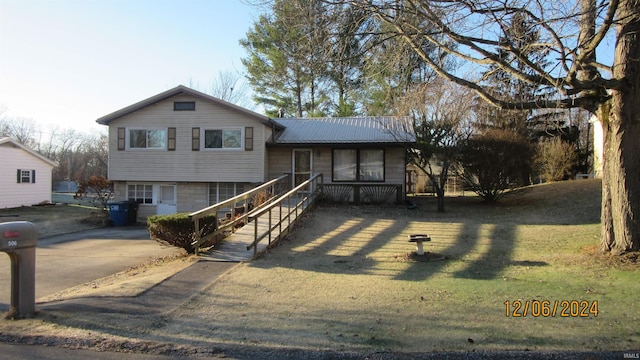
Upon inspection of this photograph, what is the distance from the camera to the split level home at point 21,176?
2570 cm

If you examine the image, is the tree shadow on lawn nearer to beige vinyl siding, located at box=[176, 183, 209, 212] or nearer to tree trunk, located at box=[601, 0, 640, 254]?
tree trunk, located at box=[601, 0, 640, 254]

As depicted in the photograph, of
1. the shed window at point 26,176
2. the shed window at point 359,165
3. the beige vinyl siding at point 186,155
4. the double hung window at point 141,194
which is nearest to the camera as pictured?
the beige vinyl siding at point 186,155

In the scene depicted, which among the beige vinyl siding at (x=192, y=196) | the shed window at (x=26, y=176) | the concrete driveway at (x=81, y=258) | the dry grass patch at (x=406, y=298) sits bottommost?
the concrete driveway at (x=81, y=258)

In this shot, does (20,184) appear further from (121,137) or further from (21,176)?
(121,137)

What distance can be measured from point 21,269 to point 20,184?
26.3m

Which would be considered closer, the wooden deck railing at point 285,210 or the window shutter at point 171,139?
the wooden deck railing at point 285,210

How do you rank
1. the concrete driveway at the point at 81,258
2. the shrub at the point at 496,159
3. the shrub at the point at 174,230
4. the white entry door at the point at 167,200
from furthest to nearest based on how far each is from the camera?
the white entry door at the point at 167,200
the shrub at the point at 496,159
the shrub at the point at 174,230
the concrete driveway at the point at 81,258

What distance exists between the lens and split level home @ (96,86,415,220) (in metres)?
19.4

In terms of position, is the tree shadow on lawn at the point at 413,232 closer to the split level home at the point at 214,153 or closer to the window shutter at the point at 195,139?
the split level home at the point at 214,153

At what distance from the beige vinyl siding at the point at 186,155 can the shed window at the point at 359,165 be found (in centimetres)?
355

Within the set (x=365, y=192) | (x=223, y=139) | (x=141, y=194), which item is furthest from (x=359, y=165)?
(x=141, y=194)

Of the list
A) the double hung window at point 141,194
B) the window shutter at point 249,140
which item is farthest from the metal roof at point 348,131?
the double hung window at point 141,194

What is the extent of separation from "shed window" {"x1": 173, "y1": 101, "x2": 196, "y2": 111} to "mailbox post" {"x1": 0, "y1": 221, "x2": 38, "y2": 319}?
49.6 feet
